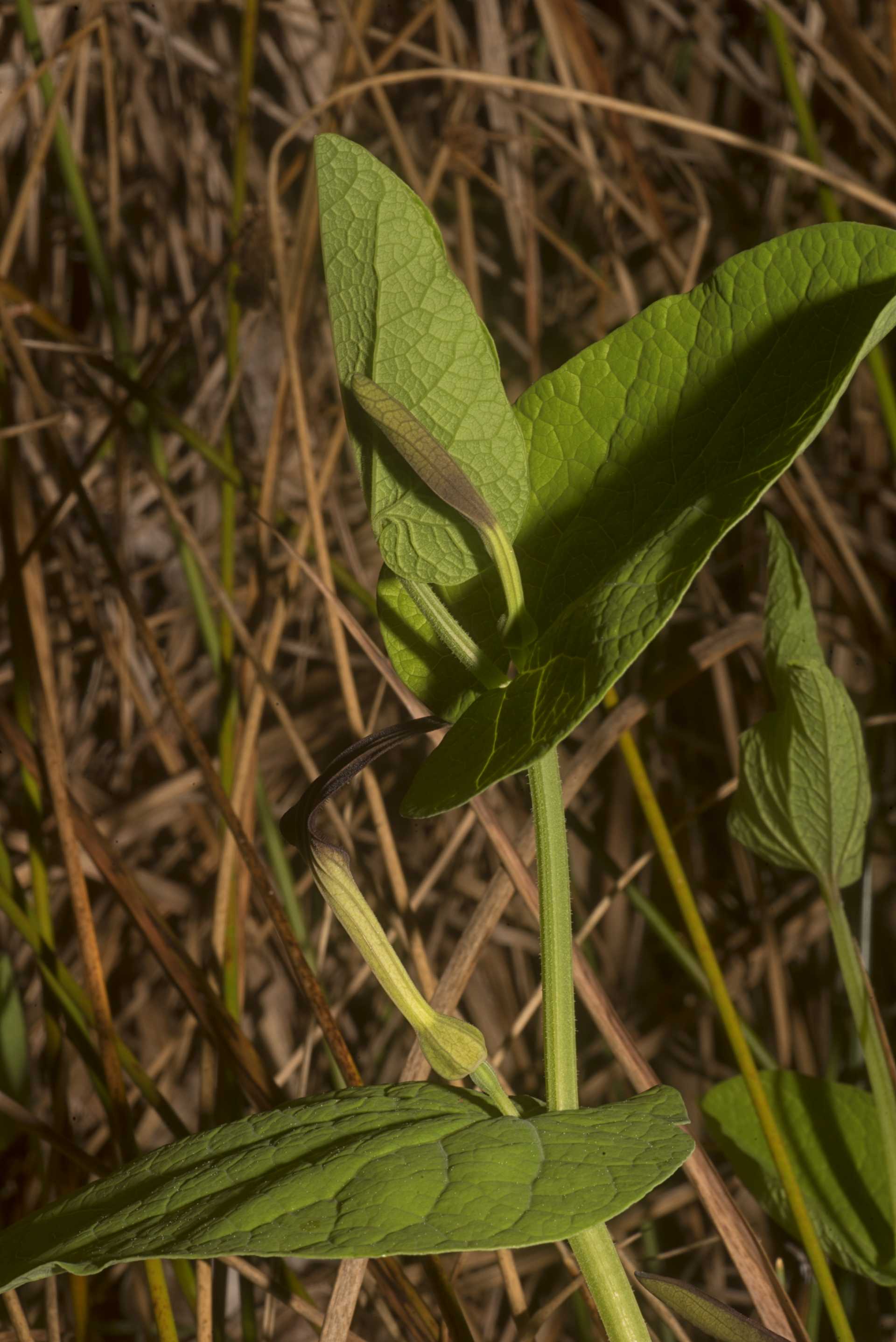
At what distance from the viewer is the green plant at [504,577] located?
0.89 ft

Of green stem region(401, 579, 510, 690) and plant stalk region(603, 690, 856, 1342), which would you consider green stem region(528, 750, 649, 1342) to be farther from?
plant stalk region(603, 690, 856, 1342)

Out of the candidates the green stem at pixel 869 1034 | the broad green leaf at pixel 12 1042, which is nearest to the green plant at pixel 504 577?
the green stem at pixel 869 1034

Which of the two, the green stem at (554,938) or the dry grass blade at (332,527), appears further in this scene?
the dry grass blade at (332,527)

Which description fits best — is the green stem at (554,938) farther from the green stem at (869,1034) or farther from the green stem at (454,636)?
the green stem at (869,1034)

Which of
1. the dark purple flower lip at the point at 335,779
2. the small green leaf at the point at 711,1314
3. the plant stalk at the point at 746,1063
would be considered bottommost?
the plant stalk at the point at 746,1063

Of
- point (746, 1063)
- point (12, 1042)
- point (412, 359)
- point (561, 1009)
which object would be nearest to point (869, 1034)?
point (746, 1063)

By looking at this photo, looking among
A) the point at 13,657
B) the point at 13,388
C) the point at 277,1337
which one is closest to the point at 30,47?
the point at 13,388

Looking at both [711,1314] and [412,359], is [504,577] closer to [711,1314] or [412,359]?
[412,359]

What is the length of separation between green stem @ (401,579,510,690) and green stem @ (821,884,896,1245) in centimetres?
23

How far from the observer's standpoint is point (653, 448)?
13.1 inches

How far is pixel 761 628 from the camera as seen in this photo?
0.69m

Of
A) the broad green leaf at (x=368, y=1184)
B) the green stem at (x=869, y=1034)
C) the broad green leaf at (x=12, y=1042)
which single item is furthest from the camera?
the broad green leaf at (x=12, y=1042)

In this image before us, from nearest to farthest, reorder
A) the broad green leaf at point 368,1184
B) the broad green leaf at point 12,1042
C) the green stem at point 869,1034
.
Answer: the broad green leaf at point 368,1184
the green stem at point 869,1034
the broad green leaf at point 12,1042

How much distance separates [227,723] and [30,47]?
488 millimetres
